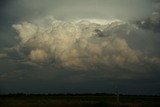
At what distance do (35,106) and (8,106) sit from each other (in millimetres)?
4261

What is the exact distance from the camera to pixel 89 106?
54250mm

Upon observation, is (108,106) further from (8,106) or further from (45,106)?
(8,106)

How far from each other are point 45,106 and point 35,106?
196cm

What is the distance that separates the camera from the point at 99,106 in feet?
160

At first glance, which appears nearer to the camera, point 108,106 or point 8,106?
point 108,106

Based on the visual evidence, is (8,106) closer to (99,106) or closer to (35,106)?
(35,106)

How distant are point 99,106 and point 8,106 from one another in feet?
46.0

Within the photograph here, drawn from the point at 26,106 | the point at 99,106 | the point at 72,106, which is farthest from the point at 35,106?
the point at 99,106

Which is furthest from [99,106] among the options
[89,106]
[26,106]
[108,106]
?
[26,106]

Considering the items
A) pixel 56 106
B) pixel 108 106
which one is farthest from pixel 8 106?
pixel 108 106

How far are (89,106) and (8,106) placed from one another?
11.6 metres

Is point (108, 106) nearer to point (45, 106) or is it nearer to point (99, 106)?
point (99, 106)

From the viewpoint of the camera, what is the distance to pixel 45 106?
5575 centimetres

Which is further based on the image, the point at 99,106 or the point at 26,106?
the point at 26,106
